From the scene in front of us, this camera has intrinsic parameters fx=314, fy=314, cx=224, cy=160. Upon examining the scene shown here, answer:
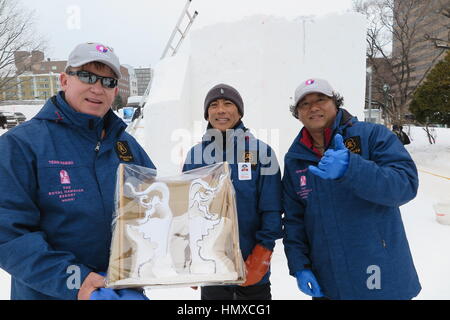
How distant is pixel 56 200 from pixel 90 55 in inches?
29.3

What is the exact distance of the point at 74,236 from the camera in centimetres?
152

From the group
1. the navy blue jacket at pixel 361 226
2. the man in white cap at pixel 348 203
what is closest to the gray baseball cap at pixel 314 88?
the man in white cap at pixel 348 203

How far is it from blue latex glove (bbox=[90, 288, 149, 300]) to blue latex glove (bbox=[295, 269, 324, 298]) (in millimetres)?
1068

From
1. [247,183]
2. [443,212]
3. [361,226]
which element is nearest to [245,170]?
[247,183]

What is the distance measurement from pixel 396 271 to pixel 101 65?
2.03 m

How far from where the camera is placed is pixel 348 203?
185 cm

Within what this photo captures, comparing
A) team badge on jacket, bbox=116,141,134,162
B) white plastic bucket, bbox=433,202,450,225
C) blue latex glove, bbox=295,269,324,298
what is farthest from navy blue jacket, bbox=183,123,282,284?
white plastic bucket, bbox=433,202,450,225

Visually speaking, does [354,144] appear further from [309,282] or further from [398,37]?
[398,37]

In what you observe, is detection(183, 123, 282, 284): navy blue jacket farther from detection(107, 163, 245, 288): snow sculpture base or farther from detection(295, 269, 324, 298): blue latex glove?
detection(107, 163, 245, 288): snow sculpture base

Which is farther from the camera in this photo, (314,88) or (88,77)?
(314,88)

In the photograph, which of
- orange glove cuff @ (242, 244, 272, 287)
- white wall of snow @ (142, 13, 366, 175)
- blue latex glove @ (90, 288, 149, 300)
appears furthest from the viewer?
white wall of snow @ (142, 13, 366, 175)

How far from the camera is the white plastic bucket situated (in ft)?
19.0

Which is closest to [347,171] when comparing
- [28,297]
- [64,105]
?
[64,105]

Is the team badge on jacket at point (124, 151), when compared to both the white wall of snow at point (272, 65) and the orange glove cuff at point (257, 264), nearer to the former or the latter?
the orange glove cuff at point (257, 264)
